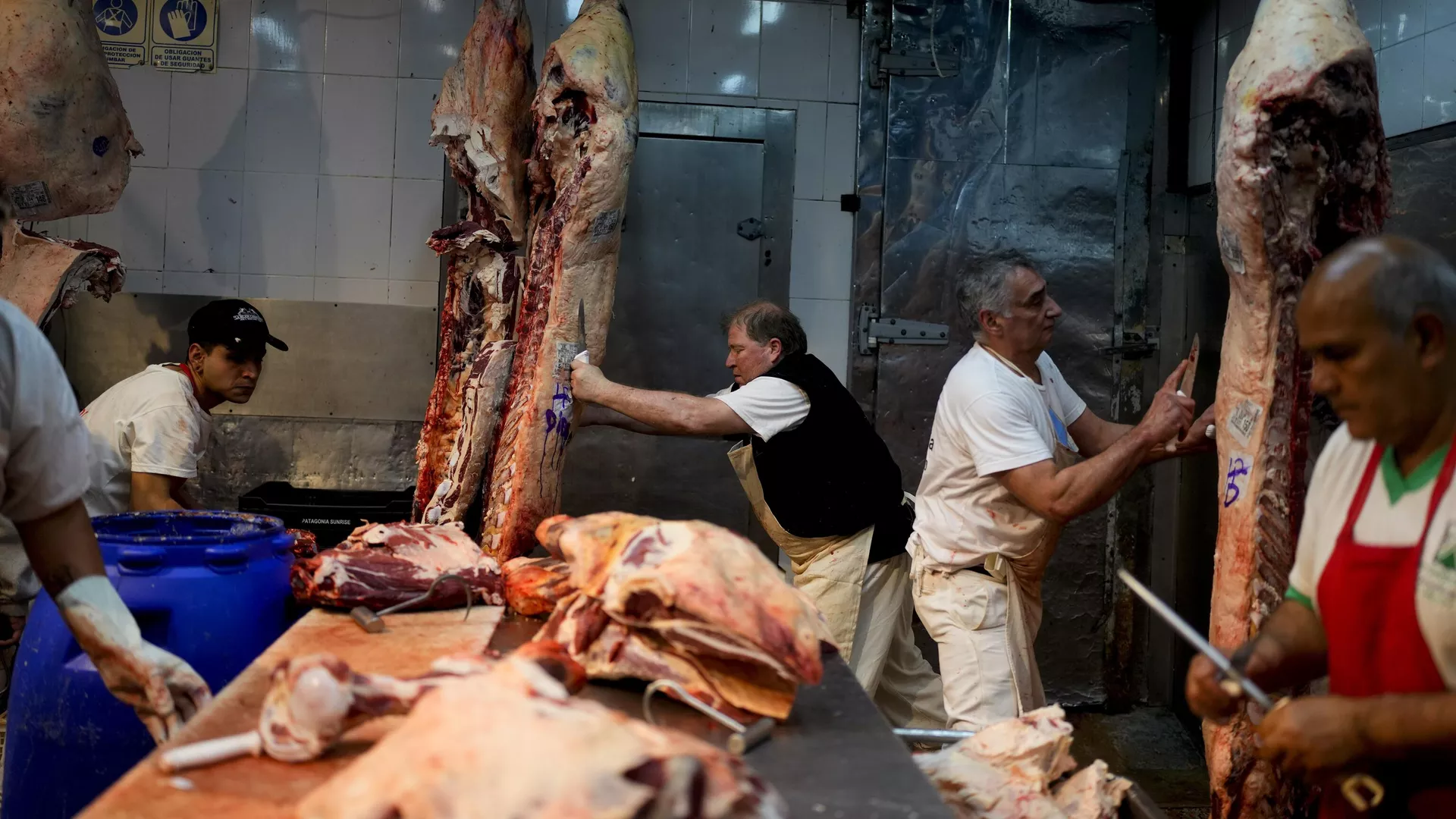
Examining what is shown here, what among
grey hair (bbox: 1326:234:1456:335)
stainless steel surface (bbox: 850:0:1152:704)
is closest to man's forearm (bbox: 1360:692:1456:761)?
grey hair (bbox: 1326:234:1456:335)

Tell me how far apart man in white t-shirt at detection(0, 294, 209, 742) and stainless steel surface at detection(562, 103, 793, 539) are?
321cm

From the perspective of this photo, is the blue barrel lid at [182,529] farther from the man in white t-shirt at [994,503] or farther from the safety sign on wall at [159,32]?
the safety sign on wall at [159,32]

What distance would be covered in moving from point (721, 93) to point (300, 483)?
2.76m

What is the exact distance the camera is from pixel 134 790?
5.02 ft

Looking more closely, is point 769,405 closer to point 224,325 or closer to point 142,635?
point 224,325

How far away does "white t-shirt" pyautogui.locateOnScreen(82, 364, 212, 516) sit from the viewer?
3699mm

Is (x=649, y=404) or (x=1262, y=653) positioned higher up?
(x=649, y=404)

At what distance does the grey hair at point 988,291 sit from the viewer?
362 cm

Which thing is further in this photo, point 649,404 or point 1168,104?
point 1168,104

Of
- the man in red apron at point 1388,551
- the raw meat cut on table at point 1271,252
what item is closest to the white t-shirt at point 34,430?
the man in red apron at point 1388,551

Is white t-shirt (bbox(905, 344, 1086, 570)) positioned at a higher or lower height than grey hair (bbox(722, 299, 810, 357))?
lower

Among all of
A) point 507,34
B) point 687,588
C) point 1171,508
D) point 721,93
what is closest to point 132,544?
point 687,588

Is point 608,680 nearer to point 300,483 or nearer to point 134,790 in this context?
point 134,790

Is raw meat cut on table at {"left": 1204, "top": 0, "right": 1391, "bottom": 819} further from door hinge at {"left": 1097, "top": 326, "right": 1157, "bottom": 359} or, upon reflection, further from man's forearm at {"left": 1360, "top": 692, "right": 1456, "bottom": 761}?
door hinge at {"left": 1097, "top": 326, "right": 1157, "bottom": 359}
